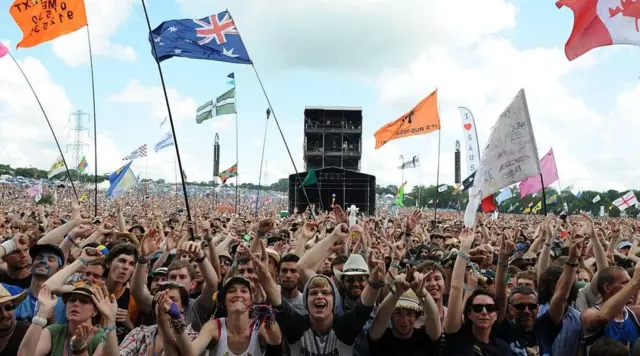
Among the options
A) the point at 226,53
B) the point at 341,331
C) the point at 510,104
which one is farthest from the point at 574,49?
the point at 226,53

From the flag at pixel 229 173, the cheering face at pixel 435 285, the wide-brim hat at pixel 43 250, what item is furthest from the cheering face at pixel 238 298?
the flag at pixel 229 173

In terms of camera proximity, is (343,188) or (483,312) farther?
(343,188)

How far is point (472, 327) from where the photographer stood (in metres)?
3.43

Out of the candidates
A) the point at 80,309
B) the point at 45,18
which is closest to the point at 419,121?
the point at 45,18

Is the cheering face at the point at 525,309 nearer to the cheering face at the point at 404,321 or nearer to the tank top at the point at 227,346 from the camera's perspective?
the cheering face at the point at 404,321

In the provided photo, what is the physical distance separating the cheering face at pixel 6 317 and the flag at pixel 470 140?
38.8 feet

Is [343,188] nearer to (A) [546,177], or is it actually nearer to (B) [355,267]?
(A) [546,177]

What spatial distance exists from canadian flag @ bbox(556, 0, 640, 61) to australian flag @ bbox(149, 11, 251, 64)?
4.89 metres

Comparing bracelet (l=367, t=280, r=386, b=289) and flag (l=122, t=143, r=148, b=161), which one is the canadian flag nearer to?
bracelet (l=367, t=280, r=386, b=289)

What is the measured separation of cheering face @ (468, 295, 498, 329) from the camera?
3332 millimetres

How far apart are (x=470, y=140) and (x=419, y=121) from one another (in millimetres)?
2170

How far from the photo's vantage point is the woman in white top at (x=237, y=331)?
3.16 metres

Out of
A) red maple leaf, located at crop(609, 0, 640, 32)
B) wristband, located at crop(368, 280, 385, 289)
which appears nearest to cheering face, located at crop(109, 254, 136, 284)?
wristband, located at crop(368, 280, 385, 289)

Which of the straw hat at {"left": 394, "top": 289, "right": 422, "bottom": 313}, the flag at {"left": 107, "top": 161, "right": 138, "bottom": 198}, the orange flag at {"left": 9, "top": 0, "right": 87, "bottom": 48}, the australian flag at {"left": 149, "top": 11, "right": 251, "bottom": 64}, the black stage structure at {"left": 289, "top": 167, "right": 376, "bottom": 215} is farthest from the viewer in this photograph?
the black stage structure at {"left": 289, "top": 167, "right": 376, "bottom": 215}
